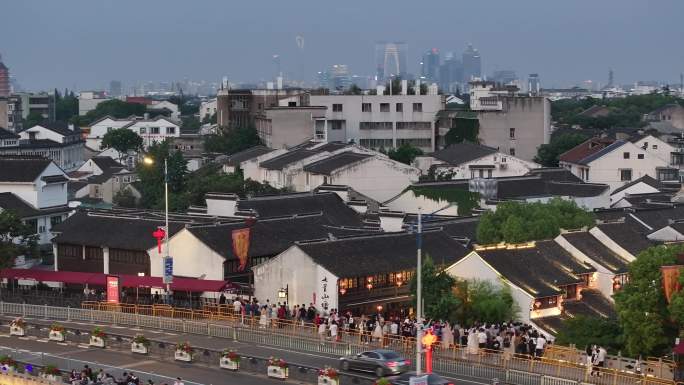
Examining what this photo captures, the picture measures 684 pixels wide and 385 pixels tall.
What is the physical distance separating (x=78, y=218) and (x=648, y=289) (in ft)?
103

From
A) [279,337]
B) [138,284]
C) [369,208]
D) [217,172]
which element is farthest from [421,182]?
[279,337]

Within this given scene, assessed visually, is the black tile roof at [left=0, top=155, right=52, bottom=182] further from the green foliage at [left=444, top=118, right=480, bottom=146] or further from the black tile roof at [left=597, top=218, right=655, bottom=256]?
the green foliage at [left=444, top=118, right=480, bottom=146]

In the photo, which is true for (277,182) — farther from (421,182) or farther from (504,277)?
(504,277)

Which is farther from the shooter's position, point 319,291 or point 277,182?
point 277,182

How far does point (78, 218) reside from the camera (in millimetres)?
60250

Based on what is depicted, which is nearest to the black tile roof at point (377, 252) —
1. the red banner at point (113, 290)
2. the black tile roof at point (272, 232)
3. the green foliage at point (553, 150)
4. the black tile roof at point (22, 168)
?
the black tile roof at point (272, 232)

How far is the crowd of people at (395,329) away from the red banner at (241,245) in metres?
5.71

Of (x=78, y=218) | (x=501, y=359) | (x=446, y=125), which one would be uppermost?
(x=446, y=125)

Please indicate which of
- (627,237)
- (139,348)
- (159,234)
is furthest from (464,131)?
(139,348)

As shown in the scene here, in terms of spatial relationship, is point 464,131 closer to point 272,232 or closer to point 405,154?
point 405,154

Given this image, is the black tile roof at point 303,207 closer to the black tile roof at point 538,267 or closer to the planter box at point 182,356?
the black tile roof at point 538,267

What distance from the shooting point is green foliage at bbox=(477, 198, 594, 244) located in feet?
177

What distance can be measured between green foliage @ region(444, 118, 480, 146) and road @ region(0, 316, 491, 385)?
6625cm

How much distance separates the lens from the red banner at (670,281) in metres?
37.6
